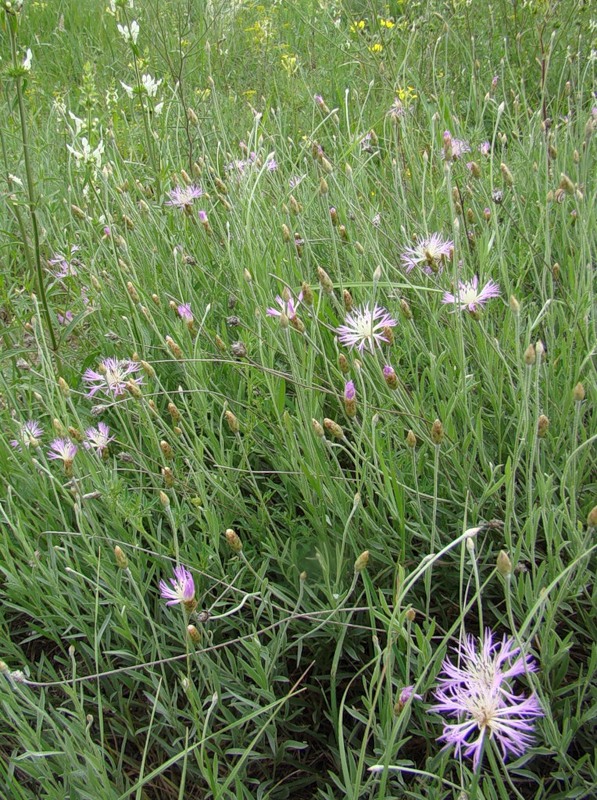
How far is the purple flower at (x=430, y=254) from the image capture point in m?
1.40

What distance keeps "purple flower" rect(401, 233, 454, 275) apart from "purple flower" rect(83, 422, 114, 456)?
71cm

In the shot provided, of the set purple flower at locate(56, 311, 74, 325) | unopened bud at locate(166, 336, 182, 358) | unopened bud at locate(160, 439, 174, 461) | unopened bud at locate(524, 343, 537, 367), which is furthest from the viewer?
purple flower at locate(56, 311, 74, 325)

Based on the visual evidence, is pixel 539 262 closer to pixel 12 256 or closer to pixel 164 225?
pixel 164 225

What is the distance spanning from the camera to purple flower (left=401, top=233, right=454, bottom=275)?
55.1 inches

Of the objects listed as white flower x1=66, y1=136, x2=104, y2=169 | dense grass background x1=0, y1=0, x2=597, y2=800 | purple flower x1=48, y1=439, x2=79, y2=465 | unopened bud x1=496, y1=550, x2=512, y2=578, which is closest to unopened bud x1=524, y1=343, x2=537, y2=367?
dense grass background x1=0, y1=0, x2=597, y2=800

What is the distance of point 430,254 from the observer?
4.55ft

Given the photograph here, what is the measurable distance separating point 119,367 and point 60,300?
1.07 m

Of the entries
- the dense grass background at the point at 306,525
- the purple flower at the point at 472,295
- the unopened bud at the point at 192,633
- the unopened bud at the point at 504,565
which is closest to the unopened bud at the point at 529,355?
the dense grass background at the point at 306,525

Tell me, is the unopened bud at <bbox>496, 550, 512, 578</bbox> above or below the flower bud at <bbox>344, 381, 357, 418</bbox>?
above

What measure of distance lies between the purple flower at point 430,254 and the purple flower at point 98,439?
2.32 ft

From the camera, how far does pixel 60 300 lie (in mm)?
2564

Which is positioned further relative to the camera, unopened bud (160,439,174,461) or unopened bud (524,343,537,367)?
unopened bud (160,439,174,461)

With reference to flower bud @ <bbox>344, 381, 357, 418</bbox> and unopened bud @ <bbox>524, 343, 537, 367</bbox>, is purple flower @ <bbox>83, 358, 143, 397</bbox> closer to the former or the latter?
flower bud @ <bbox>344, 381, 357, 418</bbox>

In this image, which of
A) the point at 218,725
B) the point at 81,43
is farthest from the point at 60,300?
the point at 81,43
